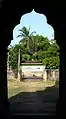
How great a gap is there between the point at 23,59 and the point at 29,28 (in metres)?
5.16

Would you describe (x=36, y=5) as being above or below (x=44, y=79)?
above

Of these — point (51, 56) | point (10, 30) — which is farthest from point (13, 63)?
point (10, 30)

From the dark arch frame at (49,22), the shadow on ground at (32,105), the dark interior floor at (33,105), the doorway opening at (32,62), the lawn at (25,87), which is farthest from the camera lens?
the doorway opening at (32,62)

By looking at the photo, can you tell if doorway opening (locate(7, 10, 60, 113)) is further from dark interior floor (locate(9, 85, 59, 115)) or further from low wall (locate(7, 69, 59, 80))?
dark interior floor (locate(9, 85, 59, 115))

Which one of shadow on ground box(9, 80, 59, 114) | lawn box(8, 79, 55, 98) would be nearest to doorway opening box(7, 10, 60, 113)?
lawn box(8, 79, 55, 98)

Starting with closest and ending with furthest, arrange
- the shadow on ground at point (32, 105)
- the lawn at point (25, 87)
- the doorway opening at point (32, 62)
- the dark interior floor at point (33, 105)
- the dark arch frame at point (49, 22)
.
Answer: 1. the dark arch frame at point (49, 22)
2. the dark interior floor at point (33, 105)
3. the shadow on ground at point (32, 105)
4. the lawn at point (25, 87)
5. the doorway opening at point (32, 62)

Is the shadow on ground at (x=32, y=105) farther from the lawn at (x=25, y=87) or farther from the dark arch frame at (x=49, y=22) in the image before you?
the lawn at (x=25, y=87)

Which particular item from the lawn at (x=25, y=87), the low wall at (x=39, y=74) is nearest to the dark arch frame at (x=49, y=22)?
the lawn at (x=25, y=87)

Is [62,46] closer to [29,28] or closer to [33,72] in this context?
[33,72]

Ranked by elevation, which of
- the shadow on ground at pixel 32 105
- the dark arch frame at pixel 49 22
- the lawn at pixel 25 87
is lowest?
the lawn at pixel 25 87

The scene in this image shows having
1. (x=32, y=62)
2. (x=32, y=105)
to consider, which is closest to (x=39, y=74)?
(x=32, y=62)

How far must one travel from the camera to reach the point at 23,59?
147 ft

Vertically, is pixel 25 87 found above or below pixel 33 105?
below

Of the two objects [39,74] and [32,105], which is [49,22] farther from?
[39,74]
